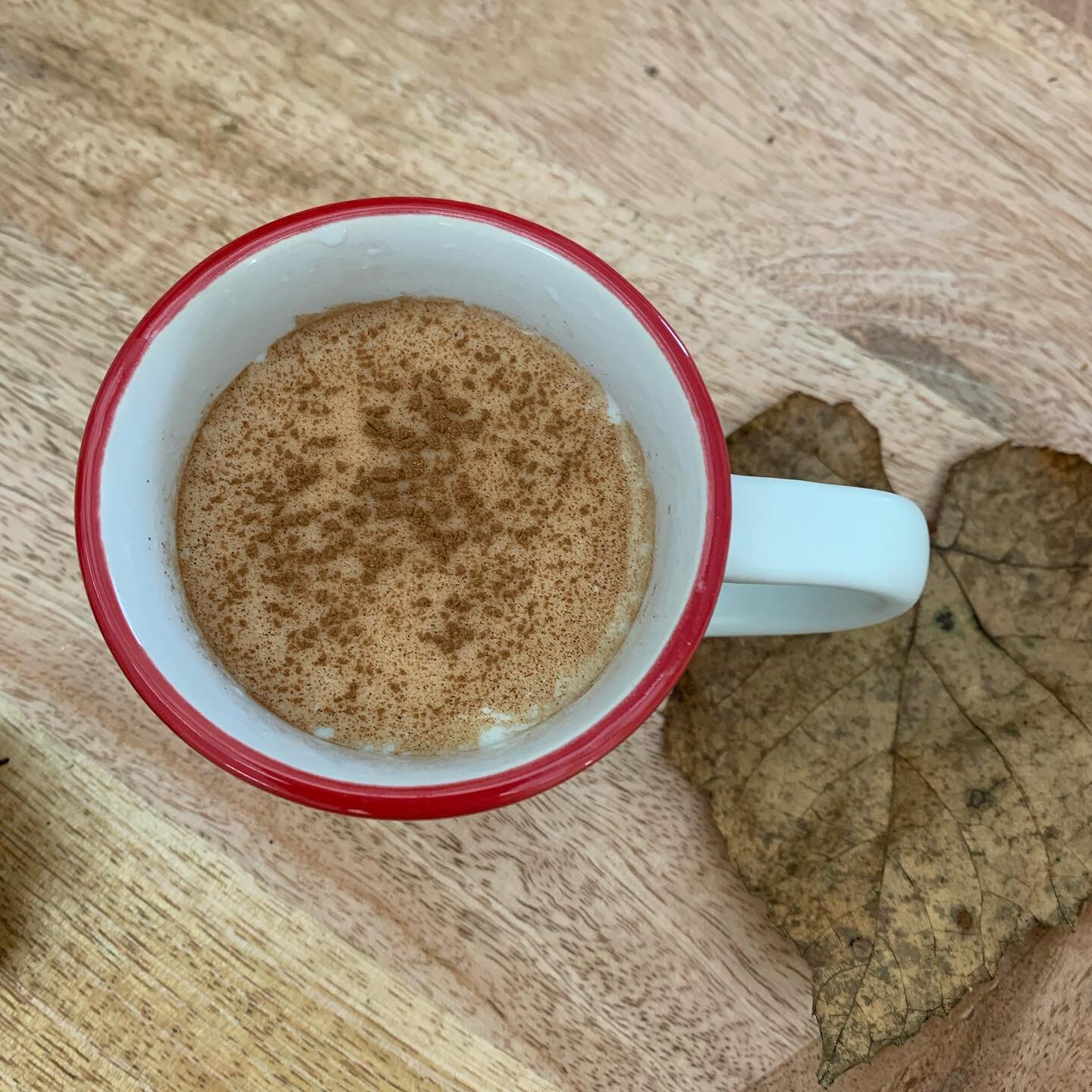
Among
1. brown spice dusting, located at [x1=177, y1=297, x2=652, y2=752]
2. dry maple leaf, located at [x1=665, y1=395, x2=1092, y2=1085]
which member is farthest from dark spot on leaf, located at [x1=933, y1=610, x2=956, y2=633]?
brown spice dusting, located at [x1=177, y1=297, x2=652, y2=752]

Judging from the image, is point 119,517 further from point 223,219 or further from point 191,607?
point 223,219

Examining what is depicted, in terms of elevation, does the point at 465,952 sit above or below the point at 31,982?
above

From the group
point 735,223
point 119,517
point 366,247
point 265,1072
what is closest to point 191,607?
point 119,517

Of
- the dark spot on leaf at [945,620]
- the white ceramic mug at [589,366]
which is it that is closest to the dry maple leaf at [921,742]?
the dark spot on leaf at [945,620]

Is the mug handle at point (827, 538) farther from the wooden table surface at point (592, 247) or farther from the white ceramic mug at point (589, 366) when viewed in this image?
the wooden table surface at point (592, 247)

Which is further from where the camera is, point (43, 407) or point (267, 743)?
point (43, 407)

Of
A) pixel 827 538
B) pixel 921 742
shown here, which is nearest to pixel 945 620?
pixel 921 742

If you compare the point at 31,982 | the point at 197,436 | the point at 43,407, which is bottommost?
the point at 31,982

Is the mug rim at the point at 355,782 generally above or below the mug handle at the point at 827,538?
below
